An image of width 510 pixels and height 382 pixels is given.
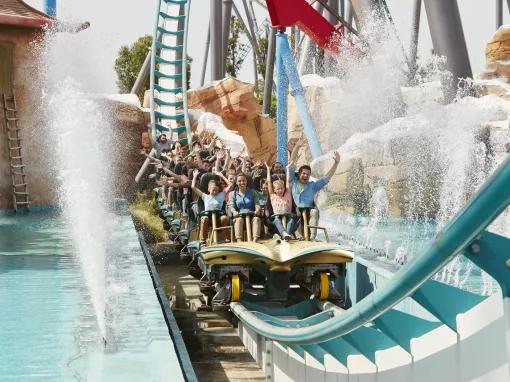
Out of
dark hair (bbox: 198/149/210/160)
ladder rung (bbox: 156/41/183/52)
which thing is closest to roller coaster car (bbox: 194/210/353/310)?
dark hair (bbox: 198/149/210/160)

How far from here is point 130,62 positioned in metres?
37.5

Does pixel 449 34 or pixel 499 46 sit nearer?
pixel 449 34

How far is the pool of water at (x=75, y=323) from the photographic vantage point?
455cm

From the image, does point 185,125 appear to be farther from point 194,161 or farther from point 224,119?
point 194,161

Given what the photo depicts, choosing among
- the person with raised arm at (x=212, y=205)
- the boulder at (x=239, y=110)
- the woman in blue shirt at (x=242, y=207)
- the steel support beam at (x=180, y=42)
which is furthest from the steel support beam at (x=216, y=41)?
the woman in blue shirt at (x=242, y=207)

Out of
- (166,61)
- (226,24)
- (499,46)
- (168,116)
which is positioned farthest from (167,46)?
(499,46)

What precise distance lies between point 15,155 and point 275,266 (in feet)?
26.9

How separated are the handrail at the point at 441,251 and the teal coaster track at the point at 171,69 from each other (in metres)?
16.9

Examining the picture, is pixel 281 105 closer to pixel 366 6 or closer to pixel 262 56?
pixel 366 6

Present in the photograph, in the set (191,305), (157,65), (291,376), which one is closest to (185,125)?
(157,65)

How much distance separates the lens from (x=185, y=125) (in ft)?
68.1

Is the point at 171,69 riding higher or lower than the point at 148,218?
higher

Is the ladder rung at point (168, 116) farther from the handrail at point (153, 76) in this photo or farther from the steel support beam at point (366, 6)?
the steel support beam at point (366, 6)

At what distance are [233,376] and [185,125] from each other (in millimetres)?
14079
